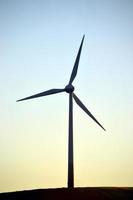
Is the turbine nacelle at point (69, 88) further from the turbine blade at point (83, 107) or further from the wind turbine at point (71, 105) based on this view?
the turbine blade at point (83, 107)

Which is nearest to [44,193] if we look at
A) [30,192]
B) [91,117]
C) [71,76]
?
[30,192]

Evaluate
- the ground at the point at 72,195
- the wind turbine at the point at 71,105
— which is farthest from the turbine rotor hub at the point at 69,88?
the ground at the point at 72,195

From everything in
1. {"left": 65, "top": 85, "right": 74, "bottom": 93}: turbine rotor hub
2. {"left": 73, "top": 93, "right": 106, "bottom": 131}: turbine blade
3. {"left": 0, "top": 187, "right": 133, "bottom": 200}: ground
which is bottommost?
{"left": 0, "top": 187, "right": 133, "bottom": 200}: ground

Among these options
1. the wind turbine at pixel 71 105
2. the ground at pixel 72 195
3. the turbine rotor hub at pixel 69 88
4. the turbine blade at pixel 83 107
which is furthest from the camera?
the turbine rotor hub at pixel 69 88

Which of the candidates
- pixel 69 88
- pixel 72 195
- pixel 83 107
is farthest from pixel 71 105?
pixel 72 195

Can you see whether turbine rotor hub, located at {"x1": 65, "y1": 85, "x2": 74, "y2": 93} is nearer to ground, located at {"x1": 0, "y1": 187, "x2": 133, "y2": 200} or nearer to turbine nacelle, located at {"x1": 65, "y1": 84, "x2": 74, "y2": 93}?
turbine nacelle, located at {"x1": 65, "y1": 84, "x2": 74, "y2": 93}

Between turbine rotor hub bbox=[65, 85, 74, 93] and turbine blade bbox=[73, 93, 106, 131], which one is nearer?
turbine blade bbox=[73, 93, 106, 131]

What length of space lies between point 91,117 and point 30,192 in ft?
34.2

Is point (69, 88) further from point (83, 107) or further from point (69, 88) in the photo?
point (83, 107)

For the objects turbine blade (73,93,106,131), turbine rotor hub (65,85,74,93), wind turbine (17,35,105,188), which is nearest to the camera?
wind turbine (17,35,105,188)

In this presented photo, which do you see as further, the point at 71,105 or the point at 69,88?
the point at 71,105

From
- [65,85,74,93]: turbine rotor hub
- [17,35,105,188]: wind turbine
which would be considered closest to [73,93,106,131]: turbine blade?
[17,35,105,188]: wind turbine

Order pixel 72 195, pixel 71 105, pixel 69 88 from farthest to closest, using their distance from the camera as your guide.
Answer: pixel 71 105 < pixel 69 88 < pixel 72 195

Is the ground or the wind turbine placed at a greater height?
the wind turbine
